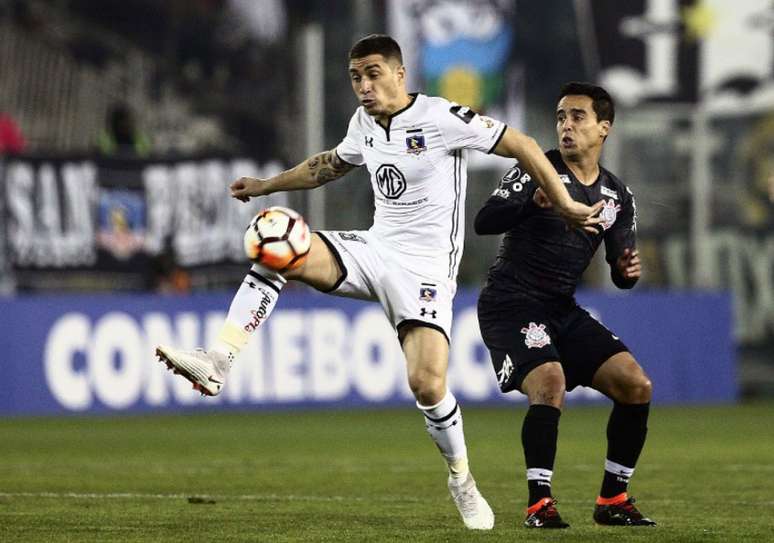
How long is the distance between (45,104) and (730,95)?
8687mm

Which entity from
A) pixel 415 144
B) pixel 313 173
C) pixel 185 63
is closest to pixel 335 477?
pixel 313 173

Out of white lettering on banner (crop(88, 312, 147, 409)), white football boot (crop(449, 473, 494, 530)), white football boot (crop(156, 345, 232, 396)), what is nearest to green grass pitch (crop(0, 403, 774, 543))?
white football boot (crop(449, 473, 494, 530))

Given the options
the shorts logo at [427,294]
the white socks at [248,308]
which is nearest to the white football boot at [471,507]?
the shorts logo at [427,294]

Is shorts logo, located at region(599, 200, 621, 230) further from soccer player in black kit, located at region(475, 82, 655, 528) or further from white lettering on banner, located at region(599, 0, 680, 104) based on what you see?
white lettering on banner, located at region(599, 0, 680, 104)

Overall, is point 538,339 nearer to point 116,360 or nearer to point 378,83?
point 378,83

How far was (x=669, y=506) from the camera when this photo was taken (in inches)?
348

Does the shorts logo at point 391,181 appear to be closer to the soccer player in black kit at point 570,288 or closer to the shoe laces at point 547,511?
the soccer player in black kit at point 570,288

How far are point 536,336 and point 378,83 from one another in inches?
54.2

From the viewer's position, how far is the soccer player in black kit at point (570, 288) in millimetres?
7949

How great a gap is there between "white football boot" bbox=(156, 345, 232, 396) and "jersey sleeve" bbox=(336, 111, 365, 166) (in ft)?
4.59

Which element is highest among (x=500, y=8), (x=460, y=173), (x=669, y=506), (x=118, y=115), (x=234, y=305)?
(x=500, y=8)

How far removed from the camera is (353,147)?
823cm

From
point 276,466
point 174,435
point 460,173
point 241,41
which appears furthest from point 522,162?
point 241,41

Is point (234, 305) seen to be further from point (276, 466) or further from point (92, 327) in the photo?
point (92, 327)
